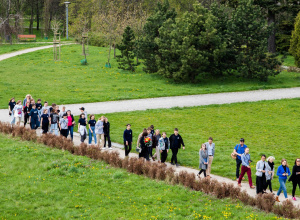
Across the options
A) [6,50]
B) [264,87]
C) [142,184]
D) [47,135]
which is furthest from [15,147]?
[6,50]

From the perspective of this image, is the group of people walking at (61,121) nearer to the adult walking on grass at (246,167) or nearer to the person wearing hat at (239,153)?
the person wearing hat at (239,153)

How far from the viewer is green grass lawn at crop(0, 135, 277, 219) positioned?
10.8 metres

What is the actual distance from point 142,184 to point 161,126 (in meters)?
8.49

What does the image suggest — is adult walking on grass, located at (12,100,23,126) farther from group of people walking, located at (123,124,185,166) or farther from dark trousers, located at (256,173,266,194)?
dark trousers, located at (256,173,266,194)

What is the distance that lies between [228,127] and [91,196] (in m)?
11.2

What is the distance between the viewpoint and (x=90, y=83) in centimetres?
3331

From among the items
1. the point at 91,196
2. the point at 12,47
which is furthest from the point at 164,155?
the point at 12,47

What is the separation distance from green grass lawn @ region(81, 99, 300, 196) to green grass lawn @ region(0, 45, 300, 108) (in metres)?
4.79

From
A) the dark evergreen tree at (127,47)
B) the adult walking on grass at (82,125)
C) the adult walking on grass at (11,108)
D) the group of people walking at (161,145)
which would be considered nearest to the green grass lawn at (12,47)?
the dark evergreen tree at (127,47)

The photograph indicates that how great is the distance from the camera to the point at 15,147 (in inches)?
659

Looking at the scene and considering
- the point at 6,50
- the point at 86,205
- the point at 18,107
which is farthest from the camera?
the point at 6,50

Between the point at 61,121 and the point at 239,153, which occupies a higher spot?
the point at 61,121

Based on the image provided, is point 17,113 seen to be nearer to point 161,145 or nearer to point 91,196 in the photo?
point 161,145

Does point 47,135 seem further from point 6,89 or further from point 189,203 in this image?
point 6,89
